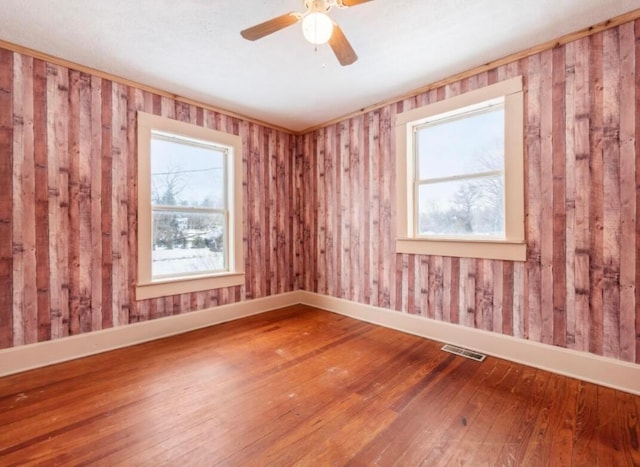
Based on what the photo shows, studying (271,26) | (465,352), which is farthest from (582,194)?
(271,26)

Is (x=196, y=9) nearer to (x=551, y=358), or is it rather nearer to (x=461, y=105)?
(x=461, y=105)

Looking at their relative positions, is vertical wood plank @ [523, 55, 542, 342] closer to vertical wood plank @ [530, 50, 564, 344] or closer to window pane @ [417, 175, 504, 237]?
vertical wood plank @ [530, 50, 564, 344]

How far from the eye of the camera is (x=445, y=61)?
8.74 feet

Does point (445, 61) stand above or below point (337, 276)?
above

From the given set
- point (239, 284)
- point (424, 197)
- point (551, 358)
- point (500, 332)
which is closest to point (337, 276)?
point (239, 284)

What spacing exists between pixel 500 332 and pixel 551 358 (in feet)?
1.27

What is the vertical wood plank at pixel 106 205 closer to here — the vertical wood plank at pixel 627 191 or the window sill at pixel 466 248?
the window sill at pixel 466 248

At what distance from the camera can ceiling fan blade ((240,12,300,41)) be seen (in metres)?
1.76

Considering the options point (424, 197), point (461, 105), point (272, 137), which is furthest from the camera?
point (272, 137)

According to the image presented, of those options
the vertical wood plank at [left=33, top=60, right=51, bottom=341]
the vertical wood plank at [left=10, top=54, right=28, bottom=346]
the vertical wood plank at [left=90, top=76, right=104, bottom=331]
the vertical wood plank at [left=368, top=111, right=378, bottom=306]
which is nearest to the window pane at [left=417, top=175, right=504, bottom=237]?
the vertical wood plank at [left=368, top=111, right=378, bottom=306]

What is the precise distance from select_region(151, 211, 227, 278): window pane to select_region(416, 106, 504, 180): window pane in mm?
2554

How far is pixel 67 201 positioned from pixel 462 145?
3.74m

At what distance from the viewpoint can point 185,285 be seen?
3.39 meters

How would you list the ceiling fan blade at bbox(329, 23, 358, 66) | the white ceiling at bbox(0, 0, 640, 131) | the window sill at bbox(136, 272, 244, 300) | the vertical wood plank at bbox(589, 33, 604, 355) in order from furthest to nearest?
the window sill at bbox(136, 272, 244, 300)
the vertical wood plank at bbox(589, 33, 604, 355)
the white ceiling at bbox(0, 0, 640, 131)
the ceiling fan blade at bbox(329, 23, 358, 66)
